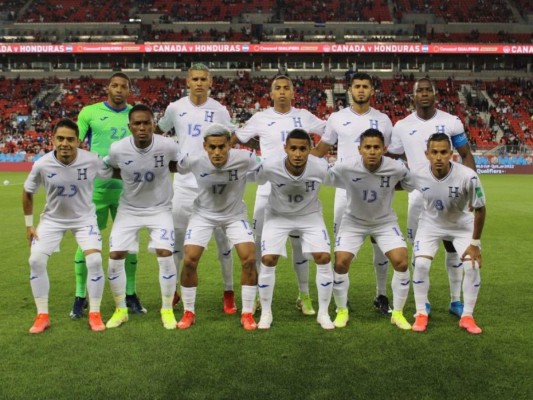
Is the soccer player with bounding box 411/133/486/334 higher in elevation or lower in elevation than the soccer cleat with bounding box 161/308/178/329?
higher

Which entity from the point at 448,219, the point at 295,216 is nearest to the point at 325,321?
the point at 295,216

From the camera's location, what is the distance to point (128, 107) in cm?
611

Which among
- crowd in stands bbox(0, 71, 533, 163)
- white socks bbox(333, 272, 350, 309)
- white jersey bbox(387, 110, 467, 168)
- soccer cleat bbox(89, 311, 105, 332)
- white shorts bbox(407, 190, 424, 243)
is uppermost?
crowd in stands bbox(0, 71, 533, 163)

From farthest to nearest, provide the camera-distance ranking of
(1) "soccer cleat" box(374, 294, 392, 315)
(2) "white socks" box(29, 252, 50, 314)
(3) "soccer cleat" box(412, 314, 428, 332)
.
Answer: (1) "soccer cleat" box(374, 294, 392, 315) < (2) "white socks" box(29, 252, 50, 314) < (3) "soccer cleat" box(412, 314, 428, 332)

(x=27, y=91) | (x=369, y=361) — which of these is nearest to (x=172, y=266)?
(x=369, y=361)

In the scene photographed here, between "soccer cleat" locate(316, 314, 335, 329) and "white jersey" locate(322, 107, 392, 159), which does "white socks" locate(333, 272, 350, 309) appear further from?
"white jersey" locate(322, 107, 392, 159)

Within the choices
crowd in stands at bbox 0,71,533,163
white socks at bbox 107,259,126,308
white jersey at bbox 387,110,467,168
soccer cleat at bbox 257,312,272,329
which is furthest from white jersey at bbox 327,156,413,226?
crowd in stands at bbox 0,71,533,163

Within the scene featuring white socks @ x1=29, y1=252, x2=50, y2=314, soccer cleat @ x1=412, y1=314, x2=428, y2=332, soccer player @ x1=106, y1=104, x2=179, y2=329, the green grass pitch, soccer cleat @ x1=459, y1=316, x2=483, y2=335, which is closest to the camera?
the green grass pitch

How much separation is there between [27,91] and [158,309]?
140 ft

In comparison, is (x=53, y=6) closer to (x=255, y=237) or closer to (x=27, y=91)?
(x=27, y=91)

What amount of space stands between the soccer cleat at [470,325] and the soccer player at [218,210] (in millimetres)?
1980

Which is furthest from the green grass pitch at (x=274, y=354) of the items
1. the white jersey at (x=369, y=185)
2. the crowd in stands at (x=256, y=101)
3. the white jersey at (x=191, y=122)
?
the crowd in stands at (x=256, y=101)

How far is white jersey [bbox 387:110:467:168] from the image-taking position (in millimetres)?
5754

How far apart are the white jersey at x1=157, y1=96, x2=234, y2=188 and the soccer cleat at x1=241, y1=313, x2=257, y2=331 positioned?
1556mm
